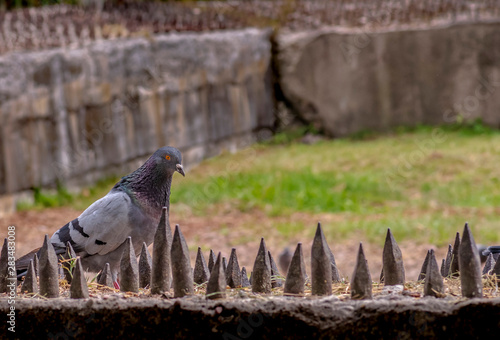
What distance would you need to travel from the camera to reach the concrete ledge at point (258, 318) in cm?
206

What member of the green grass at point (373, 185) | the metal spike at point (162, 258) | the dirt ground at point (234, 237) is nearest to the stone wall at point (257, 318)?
the metal spike at point (162, 258)

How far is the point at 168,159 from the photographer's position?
2.84 m

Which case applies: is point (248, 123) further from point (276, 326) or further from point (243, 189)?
point (276, 326)

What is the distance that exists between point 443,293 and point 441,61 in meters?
9.73

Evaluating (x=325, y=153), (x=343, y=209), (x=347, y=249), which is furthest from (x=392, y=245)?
(x=325, y=153)

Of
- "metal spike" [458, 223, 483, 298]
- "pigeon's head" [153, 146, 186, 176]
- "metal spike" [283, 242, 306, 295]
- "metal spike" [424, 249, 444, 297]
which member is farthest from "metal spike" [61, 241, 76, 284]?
"metal spike" [458, 223, 483, 298]

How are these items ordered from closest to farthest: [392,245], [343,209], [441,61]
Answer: [392,245] < [343,209] < [441,61]

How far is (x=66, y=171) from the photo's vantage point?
8.45m

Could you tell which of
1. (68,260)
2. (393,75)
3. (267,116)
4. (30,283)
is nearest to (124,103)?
(267,116)

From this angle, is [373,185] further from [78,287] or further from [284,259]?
[78,287]

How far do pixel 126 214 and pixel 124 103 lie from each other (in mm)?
6355

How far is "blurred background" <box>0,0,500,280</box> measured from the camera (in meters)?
7.61

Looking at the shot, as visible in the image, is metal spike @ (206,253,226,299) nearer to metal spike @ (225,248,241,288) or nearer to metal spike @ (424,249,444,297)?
metal spike @ (225,248,241,288)

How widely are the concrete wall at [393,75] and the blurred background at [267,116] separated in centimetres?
2
